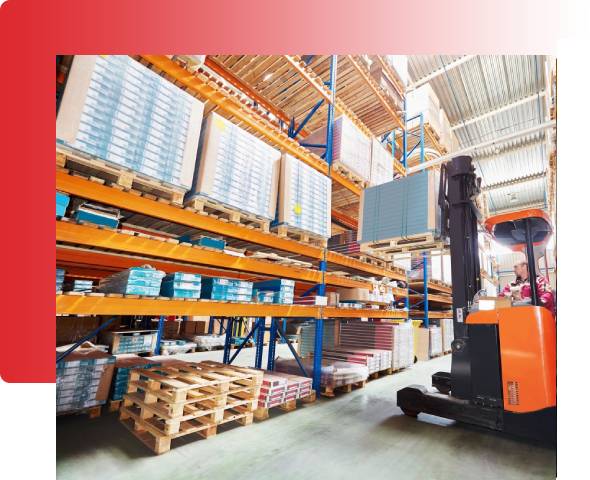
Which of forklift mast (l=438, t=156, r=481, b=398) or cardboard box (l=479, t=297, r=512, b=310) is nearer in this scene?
cardboard box (l=479, t=297, r=512, b=310)

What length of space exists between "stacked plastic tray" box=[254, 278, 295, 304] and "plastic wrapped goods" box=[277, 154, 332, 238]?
76cm

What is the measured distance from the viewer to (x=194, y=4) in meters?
1.82

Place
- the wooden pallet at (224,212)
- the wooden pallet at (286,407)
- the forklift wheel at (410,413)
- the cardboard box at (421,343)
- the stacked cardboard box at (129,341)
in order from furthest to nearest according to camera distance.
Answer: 1. the cardboard box at (421,343)
2. the stacked cardboard box at (129,341)
3. the forklift wheel at (410,413)
4. the wooden pallet at (286,407)
5. the wooden pallet at (224,212)

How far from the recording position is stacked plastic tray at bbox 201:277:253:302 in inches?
131

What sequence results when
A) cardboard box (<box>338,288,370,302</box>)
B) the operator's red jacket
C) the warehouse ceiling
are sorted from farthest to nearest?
cardboard box (<box>338,288,370,302</box>), the warehouse ceiling, the operator's red jacket

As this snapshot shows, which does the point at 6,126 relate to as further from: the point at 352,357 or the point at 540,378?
the point at 352,357

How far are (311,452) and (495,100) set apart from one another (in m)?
13.0

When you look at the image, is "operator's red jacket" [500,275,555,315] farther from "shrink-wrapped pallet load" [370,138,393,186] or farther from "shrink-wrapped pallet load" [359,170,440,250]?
"shrink-wrapped pallet load" [370,138,393,186]

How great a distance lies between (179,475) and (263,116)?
13.5 feet

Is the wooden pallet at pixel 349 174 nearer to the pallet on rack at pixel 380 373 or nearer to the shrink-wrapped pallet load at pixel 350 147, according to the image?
the shrink-wrapped pallet load at pixel 350 147

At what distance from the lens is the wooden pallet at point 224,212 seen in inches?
125

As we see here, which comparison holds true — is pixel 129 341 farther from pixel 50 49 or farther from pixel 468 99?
pixel 468 99

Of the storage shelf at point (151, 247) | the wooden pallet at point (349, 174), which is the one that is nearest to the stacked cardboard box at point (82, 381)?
the storage shelf at point (151, 247)

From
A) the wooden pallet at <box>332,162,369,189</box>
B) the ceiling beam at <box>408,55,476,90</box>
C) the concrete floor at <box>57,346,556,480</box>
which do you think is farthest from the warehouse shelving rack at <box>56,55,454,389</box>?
the ceiling beam at <box>408,55,476,90</box>
